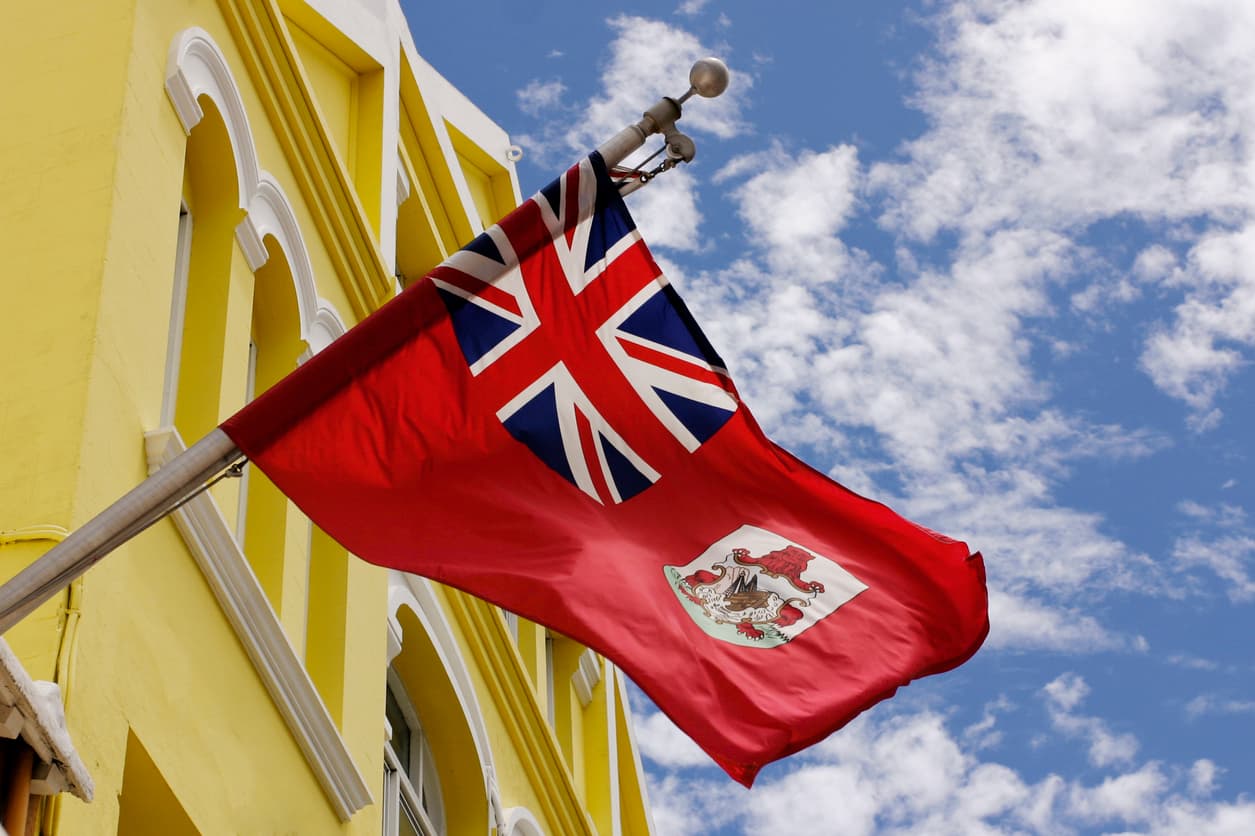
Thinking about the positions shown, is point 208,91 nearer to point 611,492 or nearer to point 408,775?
point 611,492

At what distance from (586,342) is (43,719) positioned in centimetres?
278

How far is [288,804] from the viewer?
9.96 metres

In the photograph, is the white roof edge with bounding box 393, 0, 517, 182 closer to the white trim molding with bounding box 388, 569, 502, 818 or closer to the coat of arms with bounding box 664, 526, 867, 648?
the white trim molding with bounding box 388, 569, 502, 818

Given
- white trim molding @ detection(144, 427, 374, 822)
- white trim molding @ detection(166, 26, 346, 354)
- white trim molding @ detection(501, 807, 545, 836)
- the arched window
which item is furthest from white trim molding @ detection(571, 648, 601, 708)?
white trim molding @ detection(144, 427, 374, 822)

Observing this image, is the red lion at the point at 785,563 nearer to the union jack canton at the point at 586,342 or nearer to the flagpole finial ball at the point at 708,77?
the union jack canton at the point at 586,342

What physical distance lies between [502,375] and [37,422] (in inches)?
82.0

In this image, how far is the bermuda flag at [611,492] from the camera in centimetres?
746

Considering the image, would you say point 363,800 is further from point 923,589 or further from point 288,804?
point 923,589

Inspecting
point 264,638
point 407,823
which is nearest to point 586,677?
point 407,823

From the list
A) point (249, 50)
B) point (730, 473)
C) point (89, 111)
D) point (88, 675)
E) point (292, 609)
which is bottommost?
point (88, 675)

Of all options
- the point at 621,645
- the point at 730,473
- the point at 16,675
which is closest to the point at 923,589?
the point at 730,473

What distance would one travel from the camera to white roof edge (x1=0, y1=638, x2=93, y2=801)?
22.0ft

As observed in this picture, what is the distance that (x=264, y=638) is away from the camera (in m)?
9.95

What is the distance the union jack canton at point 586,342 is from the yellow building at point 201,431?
6.04 feet
